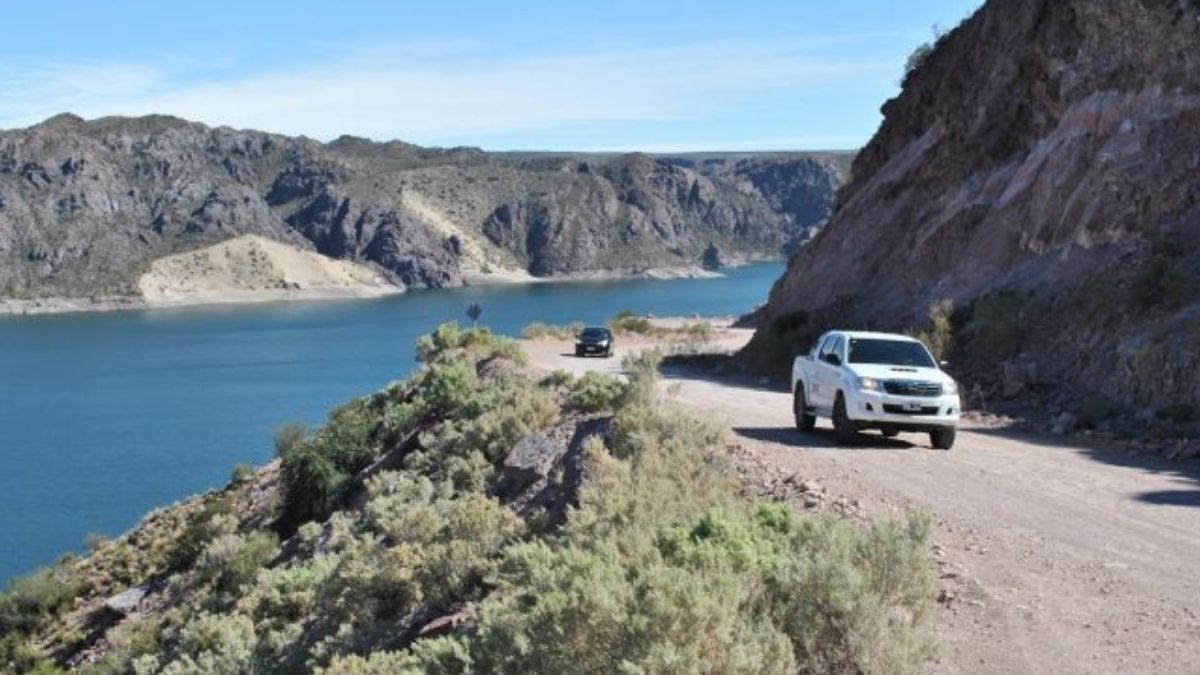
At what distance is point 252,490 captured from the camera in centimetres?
3108

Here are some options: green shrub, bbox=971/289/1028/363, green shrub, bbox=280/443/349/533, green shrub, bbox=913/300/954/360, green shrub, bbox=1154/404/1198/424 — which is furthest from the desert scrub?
green shrub, bbox=280/443/349/533

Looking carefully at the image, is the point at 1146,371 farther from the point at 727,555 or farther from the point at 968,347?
the point at 727,555

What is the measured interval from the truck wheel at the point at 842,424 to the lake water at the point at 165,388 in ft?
100

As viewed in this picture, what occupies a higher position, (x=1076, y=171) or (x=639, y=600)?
(x=1076, y=171)

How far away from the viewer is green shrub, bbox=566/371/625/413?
16.4 meters

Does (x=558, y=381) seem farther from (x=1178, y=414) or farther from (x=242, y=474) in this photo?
(x=242, y=474)

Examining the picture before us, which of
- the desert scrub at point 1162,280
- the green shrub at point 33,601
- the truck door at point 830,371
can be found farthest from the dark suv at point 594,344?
the truck door at point 830,371

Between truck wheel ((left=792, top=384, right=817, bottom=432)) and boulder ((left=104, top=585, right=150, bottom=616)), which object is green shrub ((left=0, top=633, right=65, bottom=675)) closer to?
boulder ((left=104, top=585, right=150, bottom=616))

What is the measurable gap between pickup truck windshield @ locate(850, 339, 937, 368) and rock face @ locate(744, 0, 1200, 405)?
4036 millimetres

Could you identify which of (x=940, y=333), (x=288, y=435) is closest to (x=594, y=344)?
(x=288, y=435)

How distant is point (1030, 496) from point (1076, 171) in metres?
15.9

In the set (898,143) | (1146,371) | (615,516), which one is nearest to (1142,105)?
(1146,371)

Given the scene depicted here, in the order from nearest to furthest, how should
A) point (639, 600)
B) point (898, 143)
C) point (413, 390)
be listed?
point (639, 600)
point (413, 390)
point (898, 143)

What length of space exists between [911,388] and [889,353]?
1.24m
